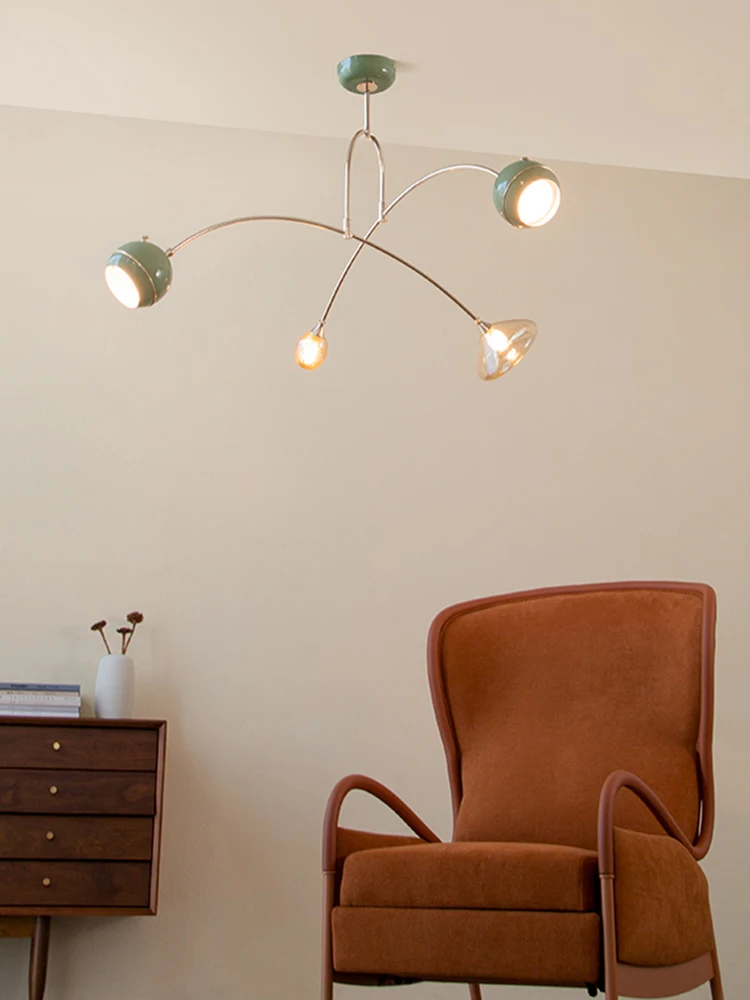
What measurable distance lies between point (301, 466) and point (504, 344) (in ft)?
4.21

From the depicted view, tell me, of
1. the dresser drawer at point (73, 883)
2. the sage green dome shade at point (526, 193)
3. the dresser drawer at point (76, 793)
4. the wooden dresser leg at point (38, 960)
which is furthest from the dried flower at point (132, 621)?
the sage green dome shade at point (526, 193)

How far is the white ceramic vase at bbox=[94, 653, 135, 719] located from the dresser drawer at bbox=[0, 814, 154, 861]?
372 millimetres

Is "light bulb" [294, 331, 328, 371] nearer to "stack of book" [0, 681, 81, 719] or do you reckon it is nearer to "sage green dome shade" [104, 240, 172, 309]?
"sage green dome shade" [104, 240, 172, 309]

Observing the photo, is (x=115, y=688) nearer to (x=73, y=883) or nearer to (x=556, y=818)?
(x=73, y=883)

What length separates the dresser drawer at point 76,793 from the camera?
342cm

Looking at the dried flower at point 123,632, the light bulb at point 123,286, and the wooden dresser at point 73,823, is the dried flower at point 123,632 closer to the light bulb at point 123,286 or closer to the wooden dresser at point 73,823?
the wooden dresser at point 73,823

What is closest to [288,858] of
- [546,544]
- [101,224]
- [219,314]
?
[546,544]

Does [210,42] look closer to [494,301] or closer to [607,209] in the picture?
[494,301]

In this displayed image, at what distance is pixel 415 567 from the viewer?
4184mm

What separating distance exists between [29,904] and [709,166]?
3.61 metres

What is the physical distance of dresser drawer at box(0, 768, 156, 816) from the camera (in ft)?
11.2

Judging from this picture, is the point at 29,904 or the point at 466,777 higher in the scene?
the point at 466,777

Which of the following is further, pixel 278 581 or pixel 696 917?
pixel 278 581

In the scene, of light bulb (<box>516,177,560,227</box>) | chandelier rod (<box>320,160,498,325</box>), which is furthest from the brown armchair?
chandelier rod (<box>320,160,498,325</box>)
